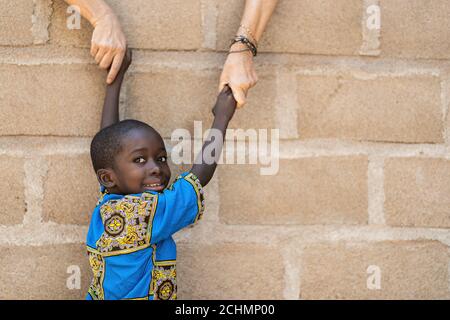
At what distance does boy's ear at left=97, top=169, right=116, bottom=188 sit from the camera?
1370 mm

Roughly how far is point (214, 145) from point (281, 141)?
286 millimetres

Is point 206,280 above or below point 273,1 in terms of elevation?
below

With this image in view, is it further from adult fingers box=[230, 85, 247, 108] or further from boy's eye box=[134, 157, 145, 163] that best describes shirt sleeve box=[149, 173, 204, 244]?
adult fingers box=[230, 85, 247, 108]

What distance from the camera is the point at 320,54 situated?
1.61 m

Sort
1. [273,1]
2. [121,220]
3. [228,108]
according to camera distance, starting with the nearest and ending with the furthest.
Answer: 1. [121,220]
2. [228,108]
3. [273,1]

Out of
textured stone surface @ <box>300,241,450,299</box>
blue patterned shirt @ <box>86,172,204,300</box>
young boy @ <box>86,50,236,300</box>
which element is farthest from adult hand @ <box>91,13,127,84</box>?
textured stone surface @ <box>300,241,450,299</box>

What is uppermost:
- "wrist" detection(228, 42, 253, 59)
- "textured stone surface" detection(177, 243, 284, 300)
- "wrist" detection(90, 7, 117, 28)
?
"wrist" detection(90, 7, 117, 28)

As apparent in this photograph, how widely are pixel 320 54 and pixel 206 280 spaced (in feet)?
A: 2.46

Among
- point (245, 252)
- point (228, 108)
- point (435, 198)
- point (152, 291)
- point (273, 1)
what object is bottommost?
point (152, 291)

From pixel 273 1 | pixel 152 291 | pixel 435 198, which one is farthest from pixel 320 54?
pixel 152 291

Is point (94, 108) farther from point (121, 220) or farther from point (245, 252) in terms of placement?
point (245, 252)

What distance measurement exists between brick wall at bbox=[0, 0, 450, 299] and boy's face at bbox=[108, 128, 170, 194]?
0.75ft

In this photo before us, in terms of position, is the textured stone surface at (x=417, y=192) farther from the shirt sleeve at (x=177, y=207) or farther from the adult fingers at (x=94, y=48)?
the adult fingers at (x=94, y=48)

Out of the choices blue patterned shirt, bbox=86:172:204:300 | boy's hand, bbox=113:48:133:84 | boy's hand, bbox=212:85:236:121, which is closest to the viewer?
blue patterned shirt, bbox=86:172:204:300
